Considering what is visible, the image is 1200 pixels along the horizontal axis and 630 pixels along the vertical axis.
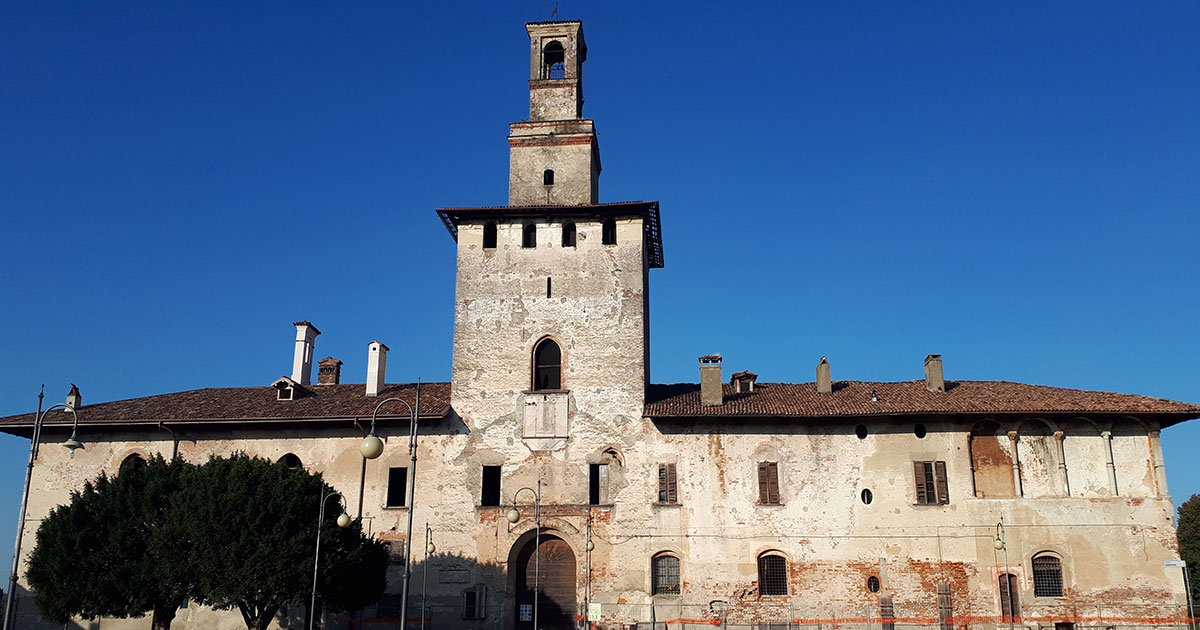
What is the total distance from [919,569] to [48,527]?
2602 cm

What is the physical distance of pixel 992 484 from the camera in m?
29.2

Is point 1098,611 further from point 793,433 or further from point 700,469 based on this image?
point 700,469

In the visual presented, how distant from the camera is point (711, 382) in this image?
30.8 metres

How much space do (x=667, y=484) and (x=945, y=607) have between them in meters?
9.38

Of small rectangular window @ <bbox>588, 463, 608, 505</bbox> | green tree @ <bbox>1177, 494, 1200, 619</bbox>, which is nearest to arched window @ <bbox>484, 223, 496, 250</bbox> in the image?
small rectangular window @ <bbox>588, 463, 608, 505</bbox>

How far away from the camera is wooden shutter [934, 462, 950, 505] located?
29.1m

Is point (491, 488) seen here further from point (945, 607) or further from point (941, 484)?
point (945, 607)

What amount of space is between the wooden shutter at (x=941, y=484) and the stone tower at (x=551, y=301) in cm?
990

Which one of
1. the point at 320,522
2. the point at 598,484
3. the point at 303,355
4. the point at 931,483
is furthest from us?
the point at 303,355

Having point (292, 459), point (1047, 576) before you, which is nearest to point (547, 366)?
point (292, 459)

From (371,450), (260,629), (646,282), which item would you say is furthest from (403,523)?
(371,450)

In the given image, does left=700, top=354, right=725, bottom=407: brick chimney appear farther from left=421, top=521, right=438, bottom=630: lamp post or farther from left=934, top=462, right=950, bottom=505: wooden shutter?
left=421, top=521, right=438, bottom=630: lamp post

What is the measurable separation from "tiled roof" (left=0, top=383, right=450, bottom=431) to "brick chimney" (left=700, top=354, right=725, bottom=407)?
346 inches

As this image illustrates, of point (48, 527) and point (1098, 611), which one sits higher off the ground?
point (48, 527)
